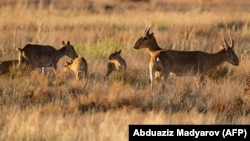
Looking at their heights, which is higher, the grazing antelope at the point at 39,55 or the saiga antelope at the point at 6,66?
the grazing antelope at the point at 39,55

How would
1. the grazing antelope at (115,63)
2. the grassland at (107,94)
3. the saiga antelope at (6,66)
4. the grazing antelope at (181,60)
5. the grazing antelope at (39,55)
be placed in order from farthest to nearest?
the grazing antelope at (115,63), the grazing antelope at (39,55), the saiga antelope at (6,66), the grazing antelope at (181,60), the grassland at (107,94)

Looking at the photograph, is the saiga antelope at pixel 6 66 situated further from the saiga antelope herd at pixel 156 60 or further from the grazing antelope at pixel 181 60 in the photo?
the grazing antelope at pixel 181 60

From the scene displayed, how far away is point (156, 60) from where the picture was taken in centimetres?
1303

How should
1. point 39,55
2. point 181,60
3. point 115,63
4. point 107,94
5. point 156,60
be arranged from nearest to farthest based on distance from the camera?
1. point 107,94
2. point 156,60
3. point 181,60
4. point 39,55
5. point 115,63

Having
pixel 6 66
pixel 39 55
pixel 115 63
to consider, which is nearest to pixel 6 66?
pixel 6 66

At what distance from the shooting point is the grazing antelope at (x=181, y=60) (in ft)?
43.0

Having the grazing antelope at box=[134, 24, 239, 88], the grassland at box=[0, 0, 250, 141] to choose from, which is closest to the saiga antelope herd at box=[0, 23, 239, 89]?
the grazing antelope at box=[134, 24, 239, 88]

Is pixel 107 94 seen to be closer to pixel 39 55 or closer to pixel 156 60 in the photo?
pixel 156 60

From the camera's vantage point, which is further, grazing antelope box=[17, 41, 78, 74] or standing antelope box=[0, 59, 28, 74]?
grazing antelope box=[17, 41, 78, 74]

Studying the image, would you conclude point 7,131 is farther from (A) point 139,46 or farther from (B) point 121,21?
(B) point 121,21

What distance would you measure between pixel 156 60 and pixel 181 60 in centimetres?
74

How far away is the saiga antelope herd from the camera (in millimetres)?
13188

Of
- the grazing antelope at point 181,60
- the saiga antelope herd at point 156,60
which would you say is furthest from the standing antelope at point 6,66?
the grazing antelope at point 181,60

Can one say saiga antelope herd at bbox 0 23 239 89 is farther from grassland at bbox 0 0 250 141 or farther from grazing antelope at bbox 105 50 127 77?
grassland at bbox 0 0 250 141
